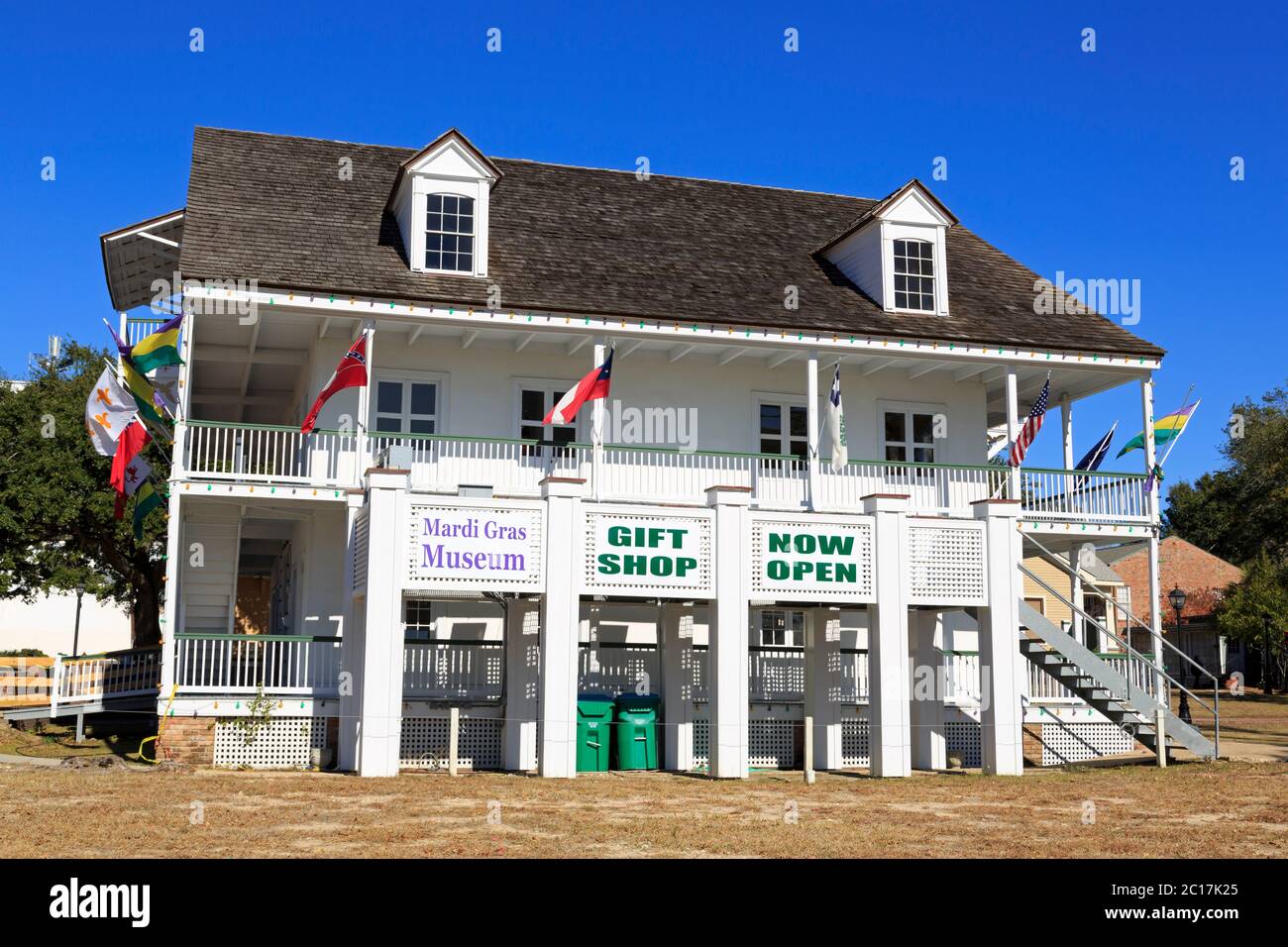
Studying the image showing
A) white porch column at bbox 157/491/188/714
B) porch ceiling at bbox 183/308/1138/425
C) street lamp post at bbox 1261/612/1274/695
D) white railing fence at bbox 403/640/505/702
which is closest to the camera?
white porch column at bbox 157/491/188/714

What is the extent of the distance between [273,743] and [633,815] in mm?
8294

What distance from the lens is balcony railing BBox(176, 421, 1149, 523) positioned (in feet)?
71.1

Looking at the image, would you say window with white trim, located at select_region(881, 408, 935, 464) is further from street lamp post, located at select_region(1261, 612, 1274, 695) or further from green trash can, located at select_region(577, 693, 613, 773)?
street lamp post, located at select_region(1261, 612, 1274, 695)

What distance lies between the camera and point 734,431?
2506 centimetres

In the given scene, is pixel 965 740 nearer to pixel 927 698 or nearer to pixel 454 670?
pixel 927 698

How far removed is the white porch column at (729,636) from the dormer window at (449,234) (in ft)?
23.0

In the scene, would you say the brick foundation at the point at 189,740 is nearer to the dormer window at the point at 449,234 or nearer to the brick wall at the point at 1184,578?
the dormer window at the point at 449,234

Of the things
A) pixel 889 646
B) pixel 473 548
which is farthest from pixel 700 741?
pixel 473 548

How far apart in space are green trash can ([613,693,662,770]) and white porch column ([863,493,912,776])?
11.1 ft

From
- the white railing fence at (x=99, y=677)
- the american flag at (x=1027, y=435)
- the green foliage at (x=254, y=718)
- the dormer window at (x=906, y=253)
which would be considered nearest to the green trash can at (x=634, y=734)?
the green foliage at (x=254, y=718)

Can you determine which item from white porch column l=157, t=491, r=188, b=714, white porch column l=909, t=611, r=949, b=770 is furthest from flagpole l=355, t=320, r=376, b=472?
white porch column l=909, t=611, r=949, b=770

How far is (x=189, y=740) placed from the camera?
19.7 metres

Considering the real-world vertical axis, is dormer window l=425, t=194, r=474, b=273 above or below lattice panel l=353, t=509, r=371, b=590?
above
